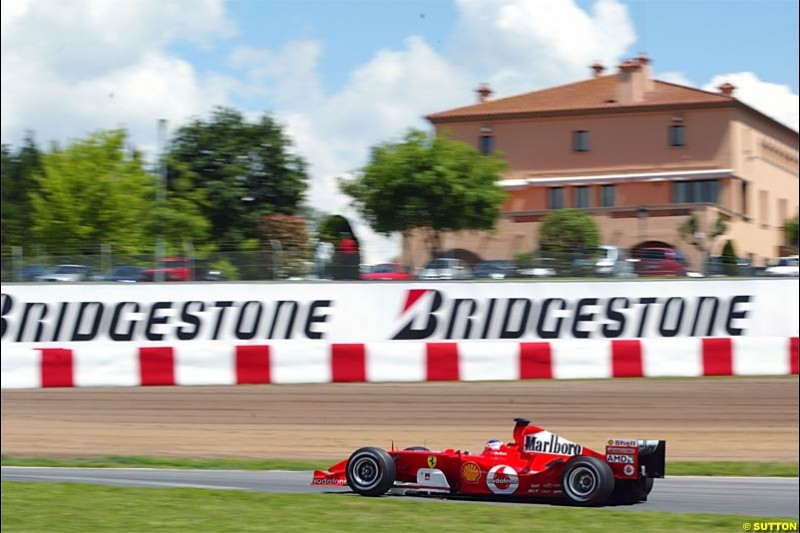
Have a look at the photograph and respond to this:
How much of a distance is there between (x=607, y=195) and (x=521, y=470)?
2081 inches

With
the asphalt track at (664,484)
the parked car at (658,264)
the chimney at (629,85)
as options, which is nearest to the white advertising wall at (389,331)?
the parked car at (658,264)

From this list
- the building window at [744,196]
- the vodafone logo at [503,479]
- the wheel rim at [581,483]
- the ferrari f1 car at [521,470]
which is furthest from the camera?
the building window at [744,196]

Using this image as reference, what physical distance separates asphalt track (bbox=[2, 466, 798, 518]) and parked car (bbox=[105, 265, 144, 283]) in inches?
344

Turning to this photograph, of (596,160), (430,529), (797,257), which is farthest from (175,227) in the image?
(430,529)

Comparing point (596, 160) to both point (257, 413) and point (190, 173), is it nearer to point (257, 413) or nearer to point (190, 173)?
point (190, 173)

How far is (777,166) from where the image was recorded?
5712cm

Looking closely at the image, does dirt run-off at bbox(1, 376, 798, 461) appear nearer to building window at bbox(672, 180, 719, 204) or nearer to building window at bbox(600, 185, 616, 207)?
building window at bbox(672, 180, 719, 204)

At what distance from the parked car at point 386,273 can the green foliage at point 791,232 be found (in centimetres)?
833

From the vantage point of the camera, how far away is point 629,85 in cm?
5341

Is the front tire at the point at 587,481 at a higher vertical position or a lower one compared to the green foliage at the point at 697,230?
lower

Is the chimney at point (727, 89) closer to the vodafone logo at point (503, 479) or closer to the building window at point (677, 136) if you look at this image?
the building window at point (677, 136)

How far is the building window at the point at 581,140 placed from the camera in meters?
55.3

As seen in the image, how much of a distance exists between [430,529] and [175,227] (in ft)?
151

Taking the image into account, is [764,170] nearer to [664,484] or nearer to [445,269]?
[445,269]
